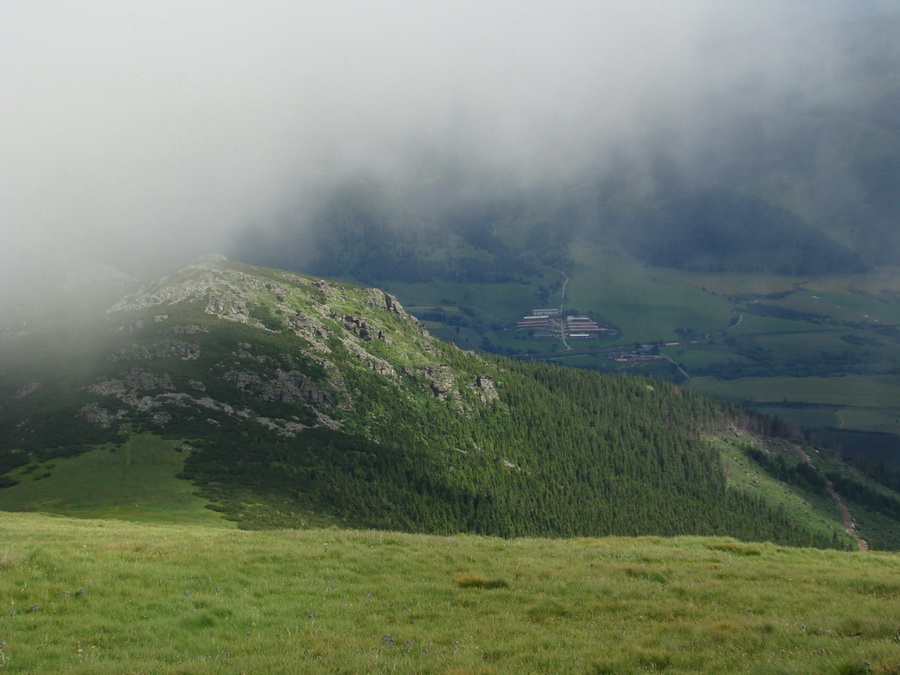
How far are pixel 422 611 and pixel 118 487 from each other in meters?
107

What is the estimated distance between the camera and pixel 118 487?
4545 inches

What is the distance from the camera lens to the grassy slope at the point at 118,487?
3853 inches

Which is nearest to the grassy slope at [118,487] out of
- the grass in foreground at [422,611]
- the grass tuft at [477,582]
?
the grass in foreground at [422,611]

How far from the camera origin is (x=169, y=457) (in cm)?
14238

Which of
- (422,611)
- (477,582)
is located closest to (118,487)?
(477,582)

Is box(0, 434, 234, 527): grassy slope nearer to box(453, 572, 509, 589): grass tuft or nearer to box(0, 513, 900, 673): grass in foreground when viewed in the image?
box(0, 513, 900, 673): grass in foreground

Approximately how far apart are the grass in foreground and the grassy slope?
64.9 m

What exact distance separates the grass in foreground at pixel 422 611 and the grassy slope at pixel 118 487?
213ft

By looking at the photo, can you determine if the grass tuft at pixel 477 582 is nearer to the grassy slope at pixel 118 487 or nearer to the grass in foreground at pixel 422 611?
the grass in foreground at pixel 422 611

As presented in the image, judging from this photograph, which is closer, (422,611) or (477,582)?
(422,611)

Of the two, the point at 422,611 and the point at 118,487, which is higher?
the point at 422,611

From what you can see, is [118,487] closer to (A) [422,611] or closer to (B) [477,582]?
(B) [477,582]

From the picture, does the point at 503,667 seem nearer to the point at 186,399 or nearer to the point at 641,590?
the point at 641,590

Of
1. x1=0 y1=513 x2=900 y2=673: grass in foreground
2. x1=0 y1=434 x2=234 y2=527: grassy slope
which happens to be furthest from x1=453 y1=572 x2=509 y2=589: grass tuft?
x1=0 y1=434 x2=234 y2=527: grassy slope
